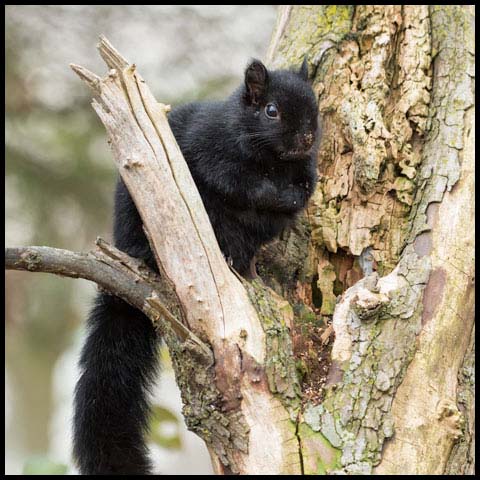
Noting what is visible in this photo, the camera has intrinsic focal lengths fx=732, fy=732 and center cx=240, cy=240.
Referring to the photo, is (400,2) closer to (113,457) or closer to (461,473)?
(461,473)

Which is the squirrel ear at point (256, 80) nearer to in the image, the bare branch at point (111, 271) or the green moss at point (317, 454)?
the bare branch at point (111, 271)

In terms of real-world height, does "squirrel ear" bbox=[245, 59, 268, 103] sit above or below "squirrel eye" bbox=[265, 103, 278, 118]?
above

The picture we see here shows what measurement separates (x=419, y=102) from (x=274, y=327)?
1171mm

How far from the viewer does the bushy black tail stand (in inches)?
94.6

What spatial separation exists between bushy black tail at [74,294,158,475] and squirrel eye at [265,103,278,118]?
33.4 inches

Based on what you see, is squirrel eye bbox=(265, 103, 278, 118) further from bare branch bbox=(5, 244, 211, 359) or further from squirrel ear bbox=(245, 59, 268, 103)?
bare branch bbox=(5, 244, 211, 359)

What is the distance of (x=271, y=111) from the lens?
2574 millimetres

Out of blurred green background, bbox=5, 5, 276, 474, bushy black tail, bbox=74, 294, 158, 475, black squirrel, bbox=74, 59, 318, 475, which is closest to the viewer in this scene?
bushy black tail, bbox=74, 294, 158, 475

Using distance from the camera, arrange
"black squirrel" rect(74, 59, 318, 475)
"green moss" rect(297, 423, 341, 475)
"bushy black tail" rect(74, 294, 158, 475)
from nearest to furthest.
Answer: "green moss" rect(297, 423, 341, 475) < "bushy black tail" rect(74, 294, 158, 475) < "black squirrel" rect(74, 59, 318, 475)

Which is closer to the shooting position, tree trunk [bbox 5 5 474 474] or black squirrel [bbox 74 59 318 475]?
tree trunk [bbox 5 5 474 474]

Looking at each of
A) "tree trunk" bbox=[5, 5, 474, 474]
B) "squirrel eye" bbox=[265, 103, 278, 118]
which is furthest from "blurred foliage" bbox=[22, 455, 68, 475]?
"squirrel eye" bbox=[265, 103, 278, 118]

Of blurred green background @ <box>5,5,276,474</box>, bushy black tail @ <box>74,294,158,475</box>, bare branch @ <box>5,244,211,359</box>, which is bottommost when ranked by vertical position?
bushy black tail @ <box>74,294,158,475</box>

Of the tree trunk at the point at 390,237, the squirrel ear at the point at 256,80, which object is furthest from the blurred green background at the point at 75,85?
the squirrel ear at the point at 256,80

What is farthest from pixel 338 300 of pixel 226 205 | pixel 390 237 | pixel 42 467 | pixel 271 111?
pixel 42 467
